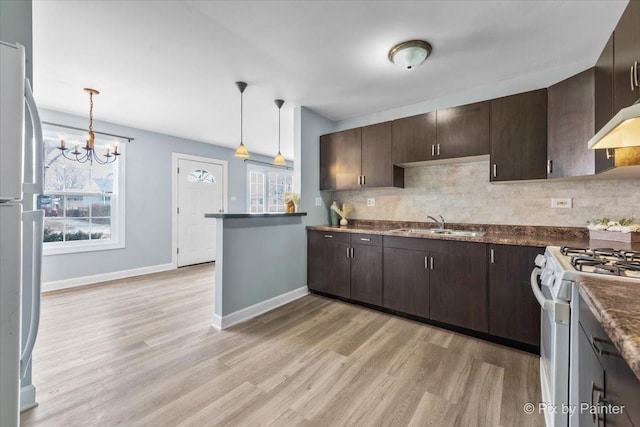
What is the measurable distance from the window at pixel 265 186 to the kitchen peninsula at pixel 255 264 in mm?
3315

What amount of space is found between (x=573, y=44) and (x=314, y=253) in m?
3.03

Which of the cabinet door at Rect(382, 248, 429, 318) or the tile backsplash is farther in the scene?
the cabinet door at Rect(382, 248, 429, 318)

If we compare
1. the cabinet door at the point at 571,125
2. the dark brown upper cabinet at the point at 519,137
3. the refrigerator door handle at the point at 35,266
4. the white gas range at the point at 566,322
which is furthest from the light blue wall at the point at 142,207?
the cabinet door at the point at 571,125

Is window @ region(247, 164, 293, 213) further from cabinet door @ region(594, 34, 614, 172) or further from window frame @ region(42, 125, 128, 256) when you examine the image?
cabinet door @ region(594, 34, 614, 172)

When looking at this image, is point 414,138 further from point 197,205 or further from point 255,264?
point 197,205

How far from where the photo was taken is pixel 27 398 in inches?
58.5

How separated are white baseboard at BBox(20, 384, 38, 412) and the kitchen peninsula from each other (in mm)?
1190

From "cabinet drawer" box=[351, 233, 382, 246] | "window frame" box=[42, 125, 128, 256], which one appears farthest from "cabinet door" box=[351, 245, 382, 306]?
"window frame" box=[42, 125, 128, 256]

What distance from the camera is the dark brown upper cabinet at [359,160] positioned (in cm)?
311

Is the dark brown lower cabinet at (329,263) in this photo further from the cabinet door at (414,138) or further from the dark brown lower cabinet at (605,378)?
the dark brown lower cabinet at (605,378)

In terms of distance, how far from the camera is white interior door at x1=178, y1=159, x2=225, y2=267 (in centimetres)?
496

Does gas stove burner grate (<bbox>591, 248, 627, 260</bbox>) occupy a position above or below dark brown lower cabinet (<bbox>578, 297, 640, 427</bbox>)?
above

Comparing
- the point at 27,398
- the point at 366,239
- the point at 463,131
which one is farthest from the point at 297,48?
the point at 27,398

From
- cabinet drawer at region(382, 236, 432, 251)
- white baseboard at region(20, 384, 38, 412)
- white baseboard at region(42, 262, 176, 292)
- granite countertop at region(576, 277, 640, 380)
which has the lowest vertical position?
white baseboard at region(20, 384, 38, 412)
